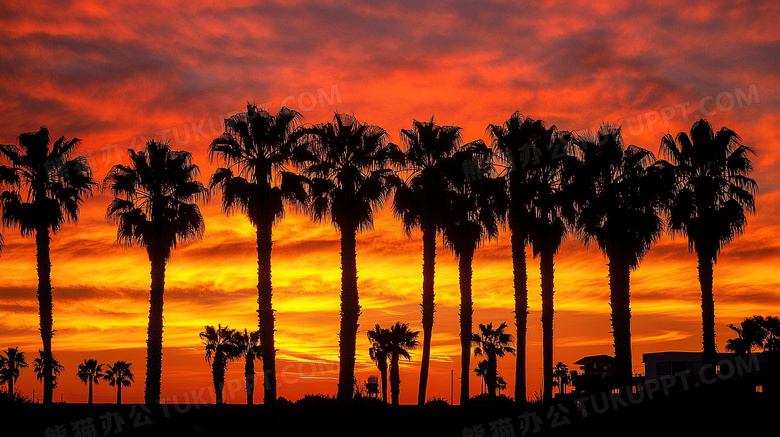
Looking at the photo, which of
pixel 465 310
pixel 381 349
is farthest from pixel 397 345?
pixel 465 310

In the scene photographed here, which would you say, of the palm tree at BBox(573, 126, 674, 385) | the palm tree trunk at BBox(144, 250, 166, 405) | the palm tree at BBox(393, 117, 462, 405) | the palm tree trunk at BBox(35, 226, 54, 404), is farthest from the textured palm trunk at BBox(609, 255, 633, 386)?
the palm tree trunk at BBox(35, 226, 54, 404)

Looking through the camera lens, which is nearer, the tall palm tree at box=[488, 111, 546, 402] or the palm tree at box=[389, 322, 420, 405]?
the tall palm tree at box=[488, 111, 546, 402]

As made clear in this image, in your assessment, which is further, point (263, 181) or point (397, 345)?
point (397, 345)

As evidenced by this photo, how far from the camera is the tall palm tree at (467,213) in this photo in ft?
145

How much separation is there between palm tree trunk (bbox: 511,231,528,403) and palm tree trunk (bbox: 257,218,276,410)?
1348cm

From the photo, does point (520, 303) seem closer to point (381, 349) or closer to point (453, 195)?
point (453, 195)

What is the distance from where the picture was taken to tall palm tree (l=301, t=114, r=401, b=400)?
4109cm

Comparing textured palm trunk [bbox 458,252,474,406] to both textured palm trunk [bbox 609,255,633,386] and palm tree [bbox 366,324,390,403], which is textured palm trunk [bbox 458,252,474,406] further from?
palm tree [bbox 366,324,390,403]

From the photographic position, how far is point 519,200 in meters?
44.8

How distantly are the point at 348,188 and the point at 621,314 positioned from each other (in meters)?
16.2

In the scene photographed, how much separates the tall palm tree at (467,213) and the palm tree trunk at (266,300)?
34.0ft

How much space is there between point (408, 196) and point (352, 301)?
699cm

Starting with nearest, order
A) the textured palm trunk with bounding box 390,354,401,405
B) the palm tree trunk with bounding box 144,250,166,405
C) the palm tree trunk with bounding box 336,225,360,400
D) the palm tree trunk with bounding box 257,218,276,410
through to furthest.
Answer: the palm tree trunk with bounding box 257,218,276,410
the palm tree trunk with bounding box 336,225,360,400
the palm tree trunk with bounding box 144,250,166,405
the textured palm trunk with bounding box 390,354,401,405

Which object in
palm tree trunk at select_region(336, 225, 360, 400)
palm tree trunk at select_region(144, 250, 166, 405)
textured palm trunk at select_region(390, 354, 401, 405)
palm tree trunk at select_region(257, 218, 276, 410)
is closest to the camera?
palm tree trunk at select_region(257, 218, 276, 410)
